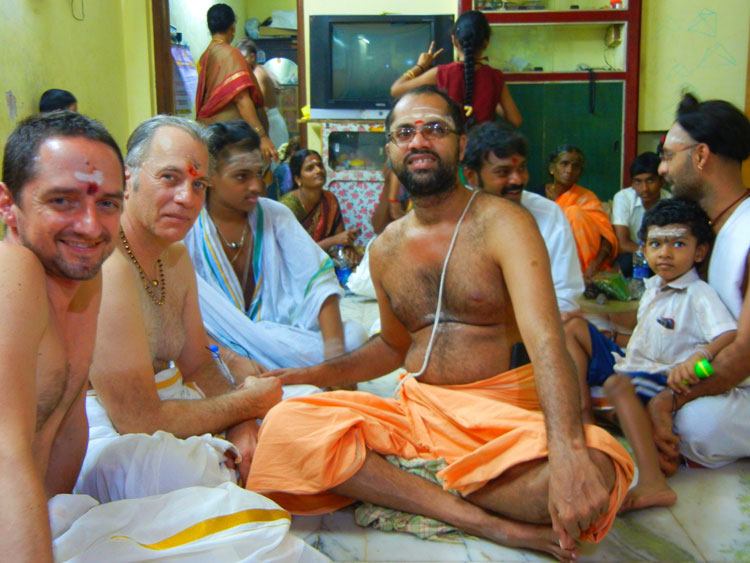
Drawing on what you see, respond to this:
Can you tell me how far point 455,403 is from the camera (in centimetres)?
226

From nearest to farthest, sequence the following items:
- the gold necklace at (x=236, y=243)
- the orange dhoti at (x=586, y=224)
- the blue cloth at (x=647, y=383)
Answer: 1. the blue cloth at (x=647, y=383)
2. the gold necklace at (x=236, y=243)
3. the orange dhoti at (x=586, y=224)

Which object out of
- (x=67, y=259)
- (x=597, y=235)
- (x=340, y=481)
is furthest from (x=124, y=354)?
(x=597, y=235)

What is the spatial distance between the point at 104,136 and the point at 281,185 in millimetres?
5406

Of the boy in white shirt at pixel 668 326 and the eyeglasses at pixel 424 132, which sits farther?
the boy in white shirt at pixel 668 326

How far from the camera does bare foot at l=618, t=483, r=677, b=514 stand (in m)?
2.38

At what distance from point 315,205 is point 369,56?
6.85 ft

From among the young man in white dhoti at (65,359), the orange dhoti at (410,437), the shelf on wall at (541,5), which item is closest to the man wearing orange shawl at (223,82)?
the shelf on wall at (541,5)

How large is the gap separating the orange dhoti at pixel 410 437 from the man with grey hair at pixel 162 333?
0.14m

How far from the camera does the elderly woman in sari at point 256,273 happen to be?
3152 millimetres

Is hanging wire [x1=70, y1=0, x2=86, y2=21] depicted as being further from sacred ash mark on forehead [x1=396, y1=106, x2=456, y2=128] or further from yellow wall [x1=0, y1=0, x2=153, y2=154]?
sacred ash mark on forehead [x1=396, y1=106, x2=456, y2=128]

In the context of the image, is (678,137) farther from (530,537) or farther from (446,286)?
(530,537)

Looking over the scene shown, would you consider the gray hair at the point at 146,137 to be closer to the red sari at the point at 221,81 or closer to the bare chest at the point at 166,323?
the bare chest at the point at 166,323

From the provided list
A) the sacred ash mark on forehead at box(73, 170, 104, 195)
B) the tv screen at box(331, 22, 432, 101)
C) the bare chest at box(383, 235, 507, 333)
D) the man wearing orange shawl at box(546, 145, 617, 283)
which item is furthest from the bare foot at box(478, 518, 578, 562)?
the tv screen at box(331, 22, 432, 101)

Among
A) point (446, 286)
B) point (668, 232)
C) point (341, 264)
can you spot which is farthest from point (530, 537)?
point (341, 264)
